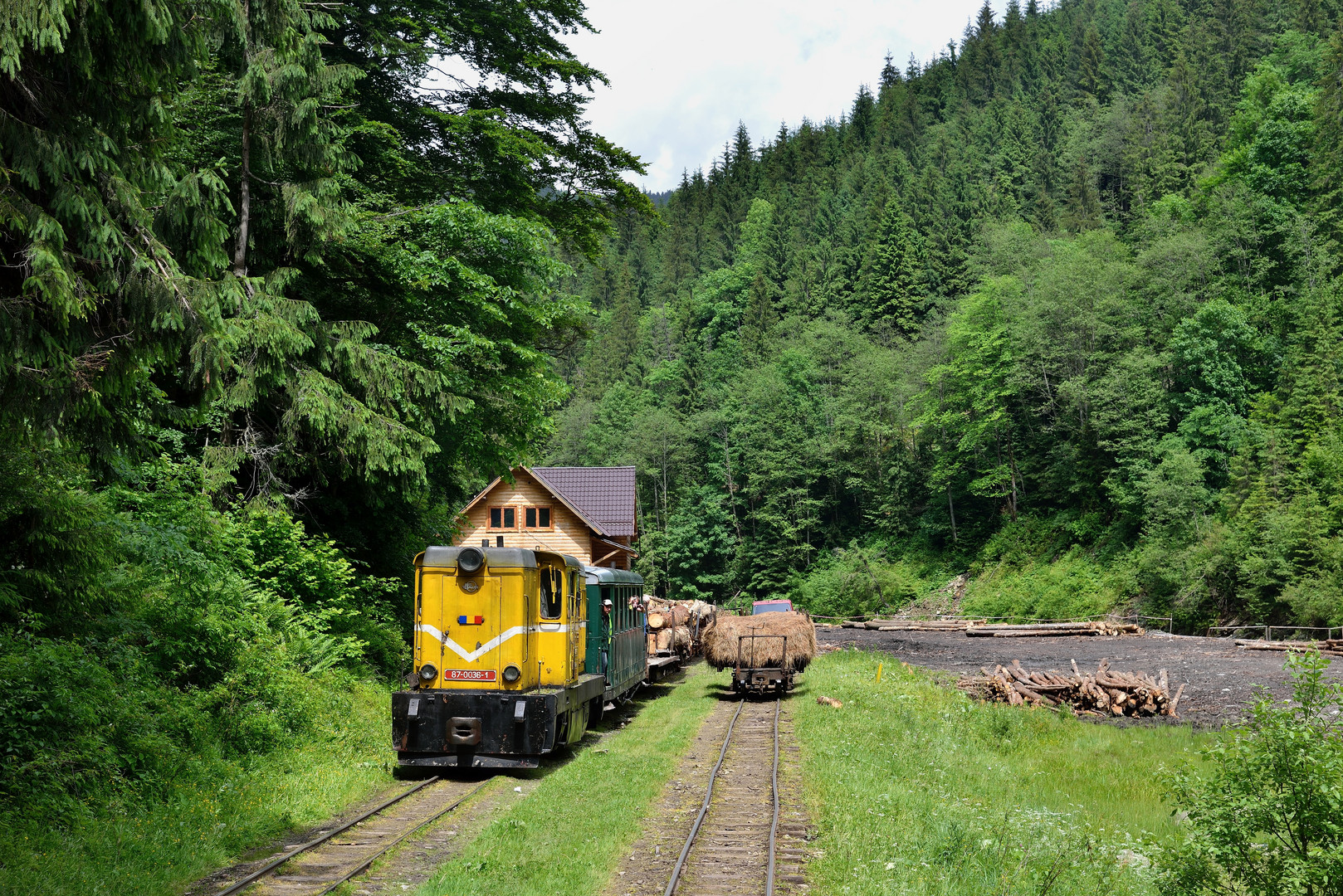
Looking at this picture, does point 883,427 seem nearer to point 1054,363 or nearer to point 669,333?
point 1054,363

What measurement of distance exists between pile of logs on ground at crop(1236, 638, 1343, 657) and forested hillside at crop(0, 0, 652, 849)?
25038mm

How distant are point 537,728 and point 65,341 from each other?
7.55 m

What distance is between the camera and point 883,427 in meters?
71.8

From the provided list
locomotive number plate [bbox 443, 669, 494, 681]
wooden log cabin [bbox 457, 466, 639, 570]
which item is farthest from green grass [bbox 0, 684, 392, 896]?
wooden log cabin [bbox 457, 466, 639, 570]

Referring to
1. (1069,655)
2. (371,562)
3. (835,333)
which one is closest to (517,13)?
(371,562)

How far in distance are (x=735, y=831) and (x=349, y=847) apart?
3955mm

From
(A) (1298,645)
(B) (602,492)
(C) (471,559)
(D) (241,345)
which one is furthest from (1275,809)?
(B) (602,492)

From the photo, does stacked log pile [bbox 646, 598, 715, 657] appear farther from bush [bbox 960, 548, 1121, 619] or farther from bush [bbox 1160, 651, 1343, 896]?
bush [bbox 960, 548, 1121, 619]

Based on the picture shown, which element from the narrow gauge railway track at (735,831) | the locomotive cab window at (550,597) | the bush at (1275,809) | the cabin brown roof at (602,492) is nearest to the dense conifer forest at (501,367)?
the locomotive cab window at (550,597)

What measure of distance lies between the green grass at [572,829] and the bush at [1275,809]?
16.4 ft

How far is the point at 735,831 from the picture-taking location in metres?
10.2

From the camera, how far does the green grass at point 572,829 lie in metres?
8.27

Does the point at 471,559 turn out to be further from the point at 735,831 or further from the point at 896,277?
the point at 896,277

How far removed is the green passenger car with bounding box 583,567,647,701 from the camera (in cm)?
1664
